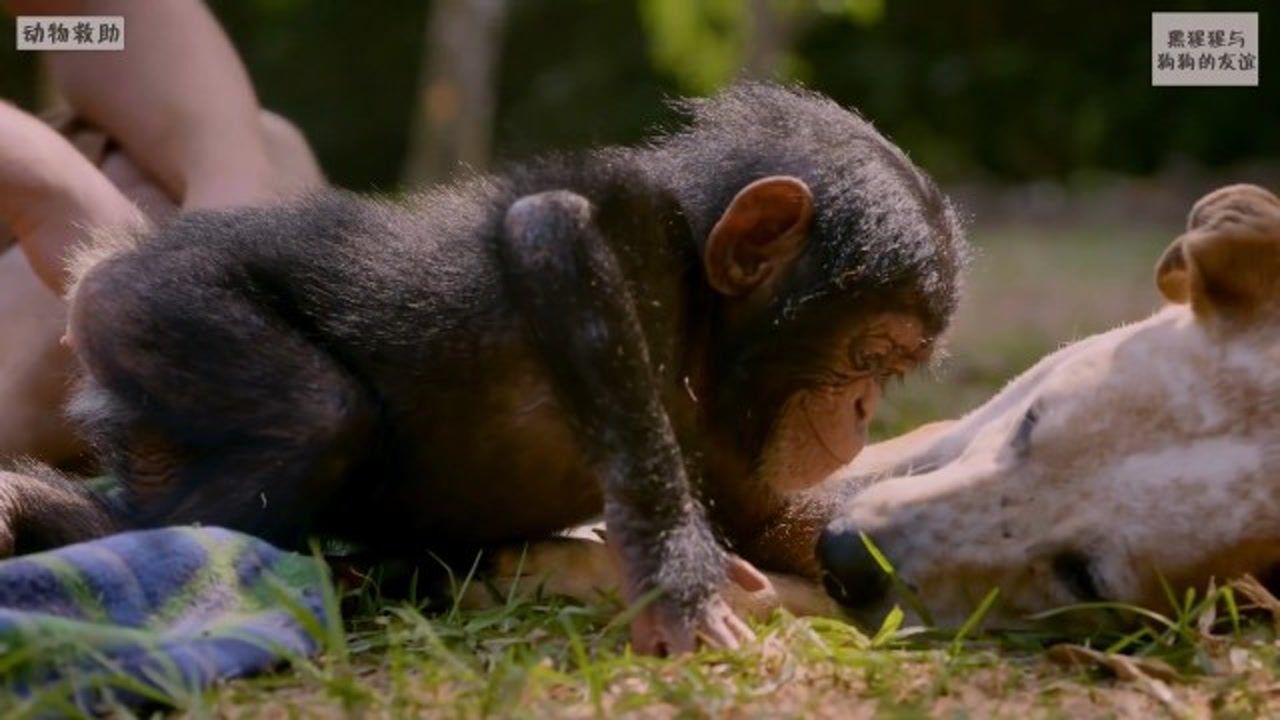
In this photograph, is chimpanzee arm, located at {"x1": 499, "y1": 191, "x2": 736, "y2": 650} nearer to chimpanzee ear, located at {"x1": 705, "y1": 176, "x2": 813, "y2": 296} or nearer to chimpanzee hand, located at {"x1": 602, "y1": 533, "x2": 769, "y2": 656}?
chimpanzee hand, located at {"x1": 602, "y1": 533, "x2": 769, "y2": 656}

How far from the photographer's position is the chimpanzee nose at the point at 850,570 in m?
3.82

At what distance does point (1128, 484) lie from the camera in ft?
12.3

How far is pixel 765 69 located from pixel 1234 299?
5.55 m

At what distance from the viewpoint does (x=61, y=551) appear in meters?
3.48

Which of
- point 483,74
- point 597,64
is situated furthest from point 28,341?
point 597,64

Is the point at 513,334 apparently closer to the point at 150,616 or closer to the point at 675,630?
the point at 675,630

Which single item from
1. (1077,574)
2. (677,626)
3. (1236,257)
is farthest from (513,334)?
(1236,257)

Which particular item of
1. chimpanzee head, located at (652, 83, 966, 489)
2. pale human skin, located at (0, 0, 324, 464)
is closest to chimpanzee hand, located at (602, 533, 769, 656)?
chimpanzee head, located at (652, 83, 966, 489)

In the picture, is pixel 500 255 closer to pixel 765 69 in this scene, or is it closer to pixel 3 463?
pixel 3 463

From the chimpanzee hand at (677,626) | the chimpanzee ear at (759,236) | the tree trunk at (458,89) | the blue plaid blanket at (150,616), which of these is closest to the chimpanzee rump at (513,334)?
the chimpanzee ear at (759,236)

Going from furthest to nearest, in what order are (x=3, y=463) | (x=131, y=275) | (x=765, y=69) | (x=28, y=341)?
(x=765, y=69), (x=28, y=341), (x=3, y=463), (x=131, y=275)

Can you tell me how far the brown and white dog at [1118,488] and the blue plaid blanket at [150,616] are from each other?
68 cm

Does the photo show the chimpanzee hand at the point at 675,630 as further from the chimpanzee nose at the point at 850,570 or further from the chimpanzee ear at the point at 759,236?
the chimpanzee ear at the point at 759,236

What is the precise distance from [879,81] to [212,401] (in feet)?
48.5
